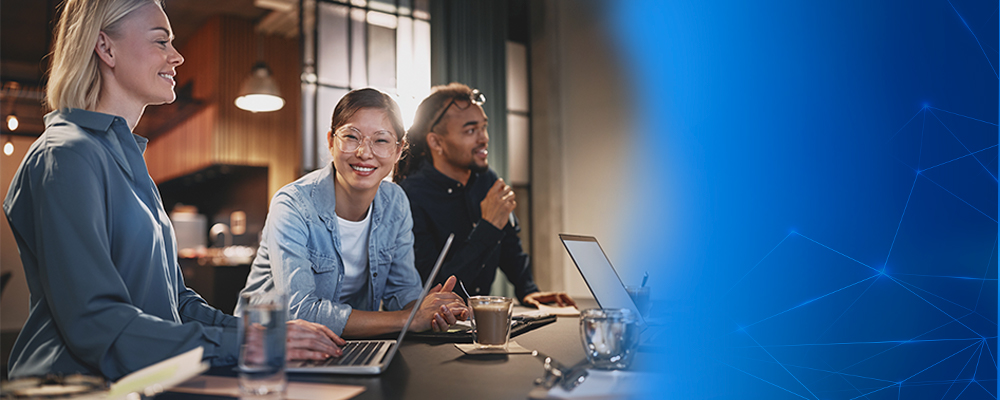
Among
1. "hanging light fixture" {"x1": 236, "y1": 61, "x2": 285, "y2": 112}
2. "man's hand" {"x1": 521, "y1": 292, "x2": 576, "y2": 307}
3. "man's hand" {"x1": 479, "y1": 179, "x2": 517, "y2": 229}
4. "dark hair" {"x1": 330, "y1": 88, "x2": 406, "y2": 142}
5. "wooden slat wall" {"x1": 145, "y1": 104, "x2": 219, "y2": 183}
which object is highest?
"hanging light fixture" {"x1": 236, "y1": 61, "x2": 285, "y2": 112}

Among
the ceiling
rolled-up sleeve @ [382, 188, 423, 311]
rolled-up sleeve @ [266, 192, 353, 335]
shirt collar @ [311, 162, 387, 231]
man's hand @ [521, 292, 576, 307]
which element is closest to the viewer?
rolled-up sleeve @ [266, 192, 353, 335]

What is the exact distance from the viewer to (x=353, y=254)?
157 centimetres

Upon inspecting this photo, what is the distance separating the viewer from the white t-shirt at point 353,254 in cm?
155

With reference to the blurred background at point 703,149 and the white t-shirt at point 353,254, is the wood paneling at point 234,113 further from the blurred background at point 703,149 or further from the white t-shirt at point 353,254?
the white t-shirt at point 353,254

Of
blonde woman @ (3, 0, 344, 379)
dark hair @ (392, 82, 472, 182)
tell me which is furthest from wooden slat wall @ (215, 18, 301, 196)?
blonde woman @ (3, 0, 344, 379)

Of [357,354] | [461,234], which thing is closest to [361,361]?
[357,354]

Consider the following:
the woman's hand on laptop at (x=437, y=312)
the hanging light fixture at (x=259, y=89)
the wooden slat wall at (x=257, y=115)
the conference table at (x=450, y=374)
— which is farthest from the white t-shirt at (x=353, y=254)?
the wooden slat wall at (x=257, y=115)

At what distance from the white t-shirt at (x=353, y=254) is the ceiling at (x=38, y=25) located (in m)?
3.80

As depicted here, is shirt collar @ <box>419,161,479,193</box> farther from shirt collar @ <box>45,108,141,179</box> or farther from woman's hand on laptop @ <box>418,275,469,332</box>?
shirt collar @ <box>45,108,141,179</box>

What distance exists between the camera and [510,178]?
419 centimetres

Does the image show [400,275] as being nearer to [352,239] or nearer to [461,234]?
[352,239]

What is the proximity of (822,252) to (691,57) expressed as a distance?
5.56 ft

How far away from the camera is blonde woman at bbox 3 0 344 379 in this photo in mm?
854
